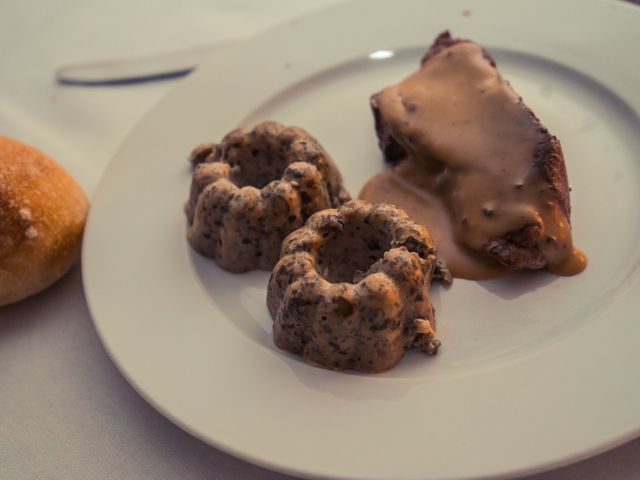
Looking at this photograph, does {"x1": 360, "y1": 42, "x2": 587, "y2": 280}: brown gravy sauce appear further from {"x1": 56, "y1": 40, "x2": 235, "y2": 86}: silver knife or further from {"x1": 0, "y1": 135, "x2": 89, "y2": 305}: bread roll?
{"x1": 56, "y1": 40, "x2": 235, "y2": 86}: silver knife

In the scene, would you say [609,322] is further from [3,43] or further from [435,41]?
[3,43]

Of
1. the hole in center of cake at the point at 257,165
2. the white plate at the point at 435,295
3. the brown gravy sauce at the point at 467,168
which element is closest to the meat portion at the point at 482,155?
the brown gravy sauce at the point at 467,168

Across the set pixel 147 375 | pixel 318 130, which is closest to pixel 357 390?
pixel 147 375

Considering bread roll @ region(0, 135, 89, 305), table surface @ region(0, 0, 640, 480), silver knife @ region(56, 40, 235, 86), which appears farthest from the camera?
silver knife @ region(56, 40, 235, 86)

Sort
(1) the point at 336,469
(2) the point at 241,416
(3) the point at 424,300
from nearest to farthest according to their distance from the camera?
1. (1) the point at 336,469
2. (2) the point at 241,416
3. (3) the point at 424,300

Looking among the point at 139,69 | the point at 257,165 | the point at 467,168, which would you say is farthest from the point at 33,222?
the point at 467,168

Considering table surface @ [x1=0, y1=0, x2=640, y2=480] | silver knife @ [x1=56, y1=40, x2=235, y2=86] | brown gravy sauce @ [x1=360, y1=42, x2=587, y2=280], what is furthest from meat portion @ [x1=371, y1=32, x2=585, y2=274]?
silver knife @ [x1=56, y1=40, x2=235, y2=86]
